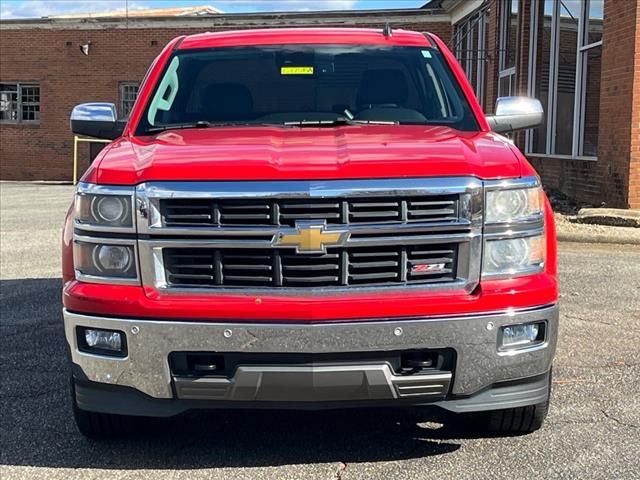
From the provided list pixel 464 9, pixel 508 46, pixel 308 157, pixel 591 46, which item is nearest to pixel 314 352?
pixel 308 157

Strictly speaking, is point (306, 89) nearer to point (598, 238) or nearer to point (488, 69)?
point (598, 238)

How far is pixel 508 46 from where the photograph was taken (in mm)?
18578

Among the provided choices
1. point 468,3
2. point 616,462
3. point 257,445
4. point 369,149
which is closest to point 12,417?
point 257,445

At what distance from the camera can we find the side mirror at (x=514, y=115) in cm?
460

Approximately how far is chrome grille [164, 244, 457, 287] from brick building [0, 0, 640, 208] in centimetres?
864

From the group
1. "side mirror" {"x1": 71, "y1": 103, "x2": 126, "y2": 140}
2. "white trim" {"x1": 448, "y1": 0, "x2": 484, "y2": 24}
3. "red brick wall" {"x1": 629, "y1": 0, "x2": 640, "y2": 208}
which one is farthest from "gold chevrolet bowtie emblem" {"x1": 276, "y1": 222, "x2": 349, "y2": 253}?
"white trim" {"x1": 448, "y1": 0, "x2": 484, "y2": 24}

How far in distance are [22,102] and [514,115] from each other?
26804 millimetres

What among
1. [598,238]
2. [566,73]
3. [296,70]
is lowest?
[598,238]

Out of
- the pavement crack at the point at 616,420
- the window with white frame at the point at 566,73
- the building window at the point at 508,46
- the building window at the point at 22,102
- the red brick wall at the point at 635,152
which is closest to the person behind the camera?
the pavement crack at the point at 616,420

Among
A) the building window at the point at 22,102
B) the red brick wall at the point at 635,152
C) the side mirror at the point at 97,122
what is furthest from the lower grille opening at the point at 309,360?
the building window at the point at 22,102

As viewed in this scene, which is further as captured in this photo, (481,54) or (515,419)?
(481,54)

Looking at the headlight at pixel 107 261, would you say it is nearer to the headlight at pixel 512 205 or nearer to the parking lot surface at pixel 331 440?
the parking lot surface at pixel 331 440

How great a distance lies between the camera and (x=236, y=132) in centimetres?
391

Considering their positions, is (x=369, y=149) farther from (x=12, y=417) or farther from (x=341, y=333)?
(x=12, y=417)
